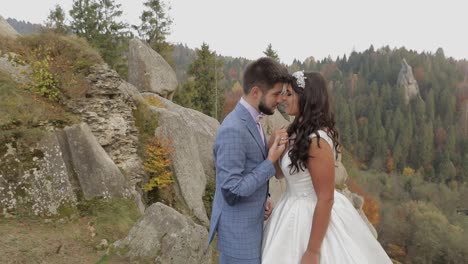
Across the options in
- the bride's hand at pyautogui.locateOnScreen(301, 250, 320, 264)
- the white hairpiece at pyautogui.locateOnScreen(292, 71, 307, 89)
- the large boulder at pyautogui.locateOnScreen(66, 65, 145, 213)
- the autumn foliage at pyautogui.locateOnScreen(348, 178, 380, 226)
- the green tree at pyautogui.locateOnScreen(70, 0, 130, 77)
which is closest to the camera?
the bride's hand at pyautogui.locateOnScreen(301, 250, 320, 264)

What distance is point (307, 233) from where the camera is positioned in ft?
11.9

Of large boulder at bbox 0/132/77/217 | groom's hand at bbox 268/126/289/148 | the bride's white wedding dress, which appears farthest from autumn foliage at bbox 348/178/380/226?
groom's hand at bbox 268/126/289/148

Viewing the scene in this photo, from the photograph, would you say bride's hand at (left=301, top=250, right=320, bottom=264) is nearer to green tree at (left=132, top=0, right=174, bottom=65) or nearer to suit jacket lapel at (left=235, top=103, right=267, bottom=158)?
suit jacket lapel at (left=235, top=103, right=267, bottom=158)

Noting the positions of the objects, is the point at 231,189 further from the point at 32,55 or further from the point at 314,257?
the point at 32,55

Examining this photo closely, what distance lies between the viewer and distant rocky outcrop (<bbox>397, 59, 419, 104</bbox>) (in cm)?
12119

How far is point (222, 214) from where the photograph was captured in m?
3.75

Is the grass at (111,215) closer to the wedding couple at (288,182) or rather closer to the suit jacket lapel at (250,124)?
the wedding couple at (288,182)

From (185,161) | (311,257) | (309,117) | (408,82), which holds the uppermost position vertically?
(408,82)

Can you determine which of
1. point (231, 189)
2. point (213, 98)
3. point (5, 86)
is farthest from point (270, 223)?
point (213, 98)

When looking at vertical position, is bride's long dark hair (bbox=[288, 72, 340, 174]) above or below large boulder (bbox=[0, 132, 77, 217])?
above

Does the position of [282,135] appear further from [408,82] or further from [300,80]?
[408,82]

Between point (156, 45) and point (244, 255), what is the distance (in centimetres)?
3108

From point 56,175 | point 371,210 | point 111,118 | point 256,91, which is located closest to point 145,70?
point 111,118

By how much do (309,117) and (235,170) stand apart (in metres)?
0.89
